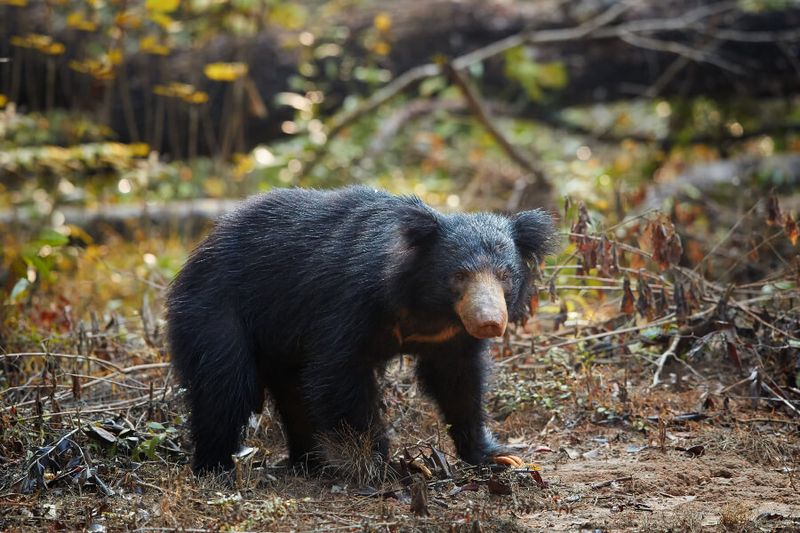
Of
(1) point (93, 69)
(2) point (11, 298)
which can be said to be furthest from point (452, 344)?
(1) point (93, 69)

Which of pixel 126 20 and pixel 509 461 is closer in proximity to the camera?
pixel 509 461

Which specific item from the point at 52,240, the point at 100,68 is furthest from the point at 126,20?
the point at 52,240

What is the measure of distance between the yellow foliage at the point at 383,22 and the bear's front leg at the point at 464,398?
5.90 metres

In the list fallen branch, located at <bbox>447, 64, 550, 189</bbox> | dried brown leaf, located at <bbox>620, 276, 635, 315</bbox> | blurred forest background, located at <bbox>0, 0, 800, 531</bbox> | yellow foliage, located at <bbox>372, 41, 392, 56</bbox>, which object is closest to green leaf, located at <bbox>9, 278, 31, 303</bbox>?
blurred forest background, located at <bbox>0, 0, 800, 531</bbox>

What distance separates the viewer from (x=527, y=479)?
426 cm

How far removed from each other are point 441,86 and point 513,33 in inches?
51.2

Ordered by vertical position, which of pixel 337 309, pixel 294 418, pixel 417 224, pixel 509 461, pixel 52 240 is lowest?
pixel 294 418

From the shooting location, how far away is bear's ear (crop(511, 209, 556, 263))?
4.52 metres

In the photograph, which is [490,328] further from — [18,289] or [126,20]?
[126,20]

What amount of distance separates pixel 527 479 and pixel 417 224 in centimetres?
127

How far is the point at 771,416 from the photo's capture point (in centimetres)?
→ 506

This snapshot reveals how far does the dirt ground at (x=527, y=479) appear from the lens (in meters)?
3.65

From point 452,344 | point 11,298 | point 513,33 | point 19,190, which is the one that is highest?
point 513,33

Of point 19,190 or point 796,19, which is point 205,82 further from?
point 796,19
